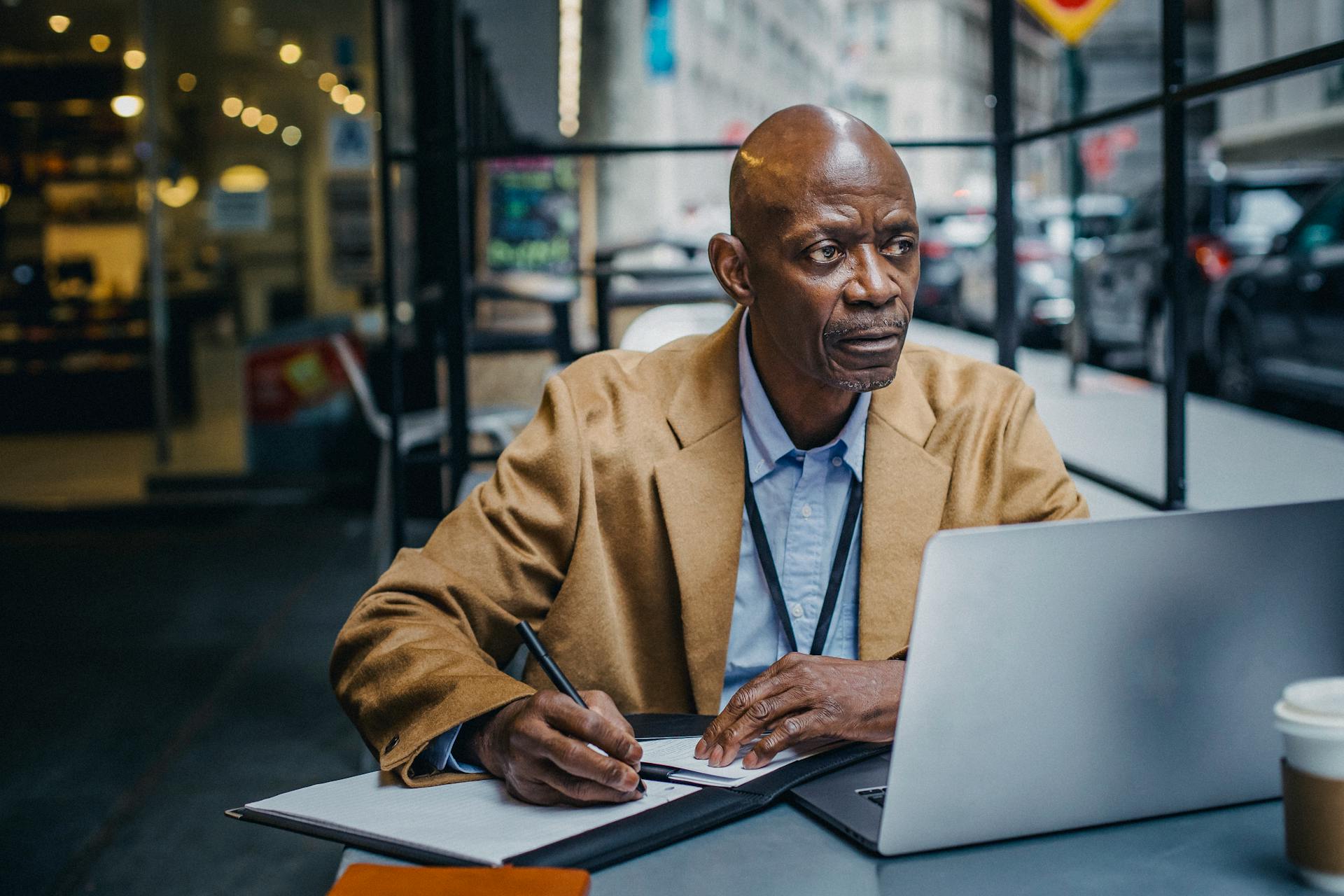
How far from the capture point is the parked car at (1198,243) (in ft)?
29.0

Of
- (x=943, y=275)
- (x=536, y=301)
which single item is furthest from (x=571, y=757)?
(x=943, y=275)

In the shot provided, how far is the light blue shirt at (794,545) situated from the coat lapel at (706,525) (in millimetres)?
30

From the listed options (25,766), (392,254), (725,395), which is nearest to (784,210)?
(725,395)

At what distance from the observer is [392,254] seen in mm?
2561

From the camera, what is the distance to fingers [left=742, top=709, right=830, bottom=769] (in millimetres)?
1132

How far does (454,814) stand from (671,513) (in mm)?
538

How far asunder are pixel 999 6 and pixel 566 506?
137cm

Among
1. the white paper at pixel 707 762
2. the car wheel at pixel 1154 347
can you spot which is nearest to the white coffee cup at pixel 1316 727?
the white paper at pixel 707 762

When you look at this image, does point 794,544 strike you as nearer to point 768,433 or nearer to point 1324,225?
point 768,433

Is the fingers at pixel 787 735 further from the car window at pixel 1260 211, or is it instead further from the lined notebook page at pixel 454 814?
the car window at pixel 1260 211

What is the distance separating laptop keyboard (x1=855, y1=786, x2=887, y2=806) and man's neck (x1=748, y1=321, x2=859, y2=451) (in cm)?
60

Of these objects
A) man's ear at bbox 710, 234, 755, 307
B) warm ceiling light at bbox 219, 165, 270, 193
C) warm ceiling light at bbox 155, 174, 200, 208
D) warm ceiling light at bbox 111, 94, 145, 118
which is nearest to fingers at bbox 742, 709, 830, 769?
man's ear at bbox 710, 234, 755, 307

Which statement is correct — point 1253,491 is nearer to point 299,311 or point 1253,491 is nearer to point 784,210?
point 784,210

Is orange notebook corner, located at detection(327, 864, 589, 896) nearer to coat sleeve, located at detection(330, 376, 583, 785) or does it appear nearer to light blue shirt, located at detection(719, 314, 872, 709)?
coat sleeve, located at detection(330, 376, 583, 785)
